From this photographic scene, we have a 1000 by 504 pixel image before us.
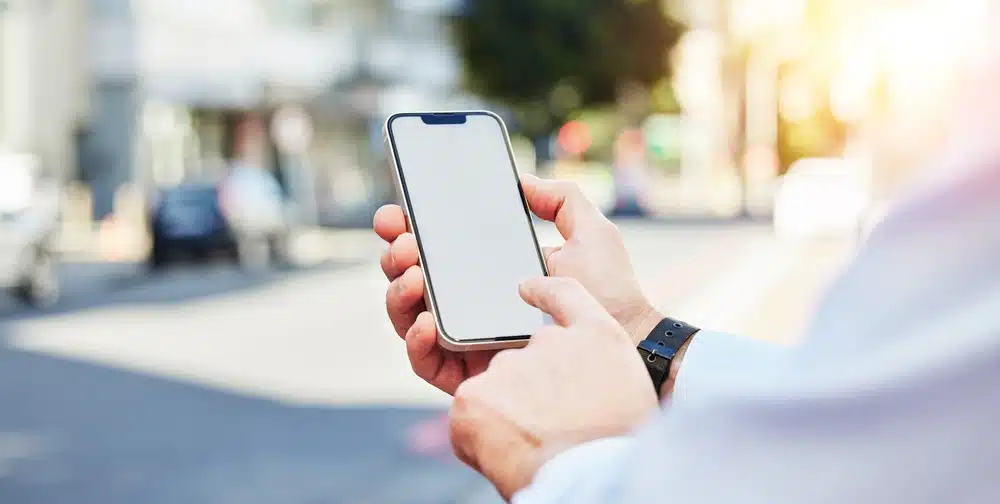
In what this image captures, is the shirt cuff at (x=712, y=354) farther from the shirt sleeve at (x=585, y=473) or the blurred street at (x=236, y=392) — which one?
the blurred street at (x=236, y=392)

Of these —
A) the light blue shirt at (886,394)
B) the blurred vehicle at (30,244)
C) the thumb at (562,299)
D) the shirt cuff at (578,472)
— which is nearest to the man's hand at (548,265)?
the thumb at (562,299)

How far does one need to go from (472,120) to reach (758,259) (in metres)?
25.1

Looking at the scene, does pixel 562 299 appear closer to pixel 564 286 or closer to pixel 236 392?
pixel 564 286

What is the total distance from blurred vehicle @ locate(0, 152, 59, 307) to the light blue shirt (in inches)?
712

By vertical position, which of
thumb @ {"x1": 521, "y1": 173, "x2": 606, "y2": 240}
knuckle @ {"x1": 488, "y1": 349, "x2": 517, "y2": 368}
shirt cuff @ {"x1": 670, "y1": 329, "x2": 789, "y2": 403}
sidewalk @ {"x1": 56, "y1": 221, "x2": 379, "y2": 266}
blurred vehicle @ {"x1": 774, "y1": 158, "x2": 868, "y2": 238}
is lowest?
blurred vehicle @ {"x1": 774, "y1": 158, "x2": 868, "y2": 238}

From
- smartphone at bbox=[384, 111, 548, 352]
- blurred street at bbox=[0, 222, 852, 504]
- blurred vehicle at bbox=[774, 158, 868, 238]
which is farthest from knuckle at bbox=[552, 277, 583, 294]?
blurred vehicle at bbox=[774, 158, 868, 238]

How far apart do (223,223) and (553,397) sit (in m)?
25.2

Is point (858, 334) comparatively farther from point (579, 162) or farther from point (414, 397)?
point (579, 162)

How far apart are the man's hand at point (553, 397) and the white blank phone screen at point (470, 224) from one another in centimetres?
42

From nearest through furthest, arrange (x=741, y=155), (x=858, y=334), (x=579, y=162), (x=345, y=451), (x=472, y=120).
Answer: (x=858, y=334) < (x=472, y=120) < (x=345, y=451) < (x=741, y=155) < (x=579, y=162)

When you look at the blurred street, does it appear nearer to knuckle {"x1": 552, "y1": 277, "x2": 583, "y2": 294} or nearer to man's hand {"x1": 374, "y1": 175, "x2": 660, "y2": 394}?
man's hand {"x1": 374, "y1": 175, "x2": 660, "y2": 394}

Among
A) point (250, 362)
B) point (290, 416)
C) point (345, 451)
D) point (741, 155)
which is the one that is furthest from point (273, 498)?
point (741, 155)

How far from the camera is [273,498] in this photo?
300 inches

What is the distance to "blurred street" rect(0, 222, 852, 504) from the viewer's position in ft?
26.7
